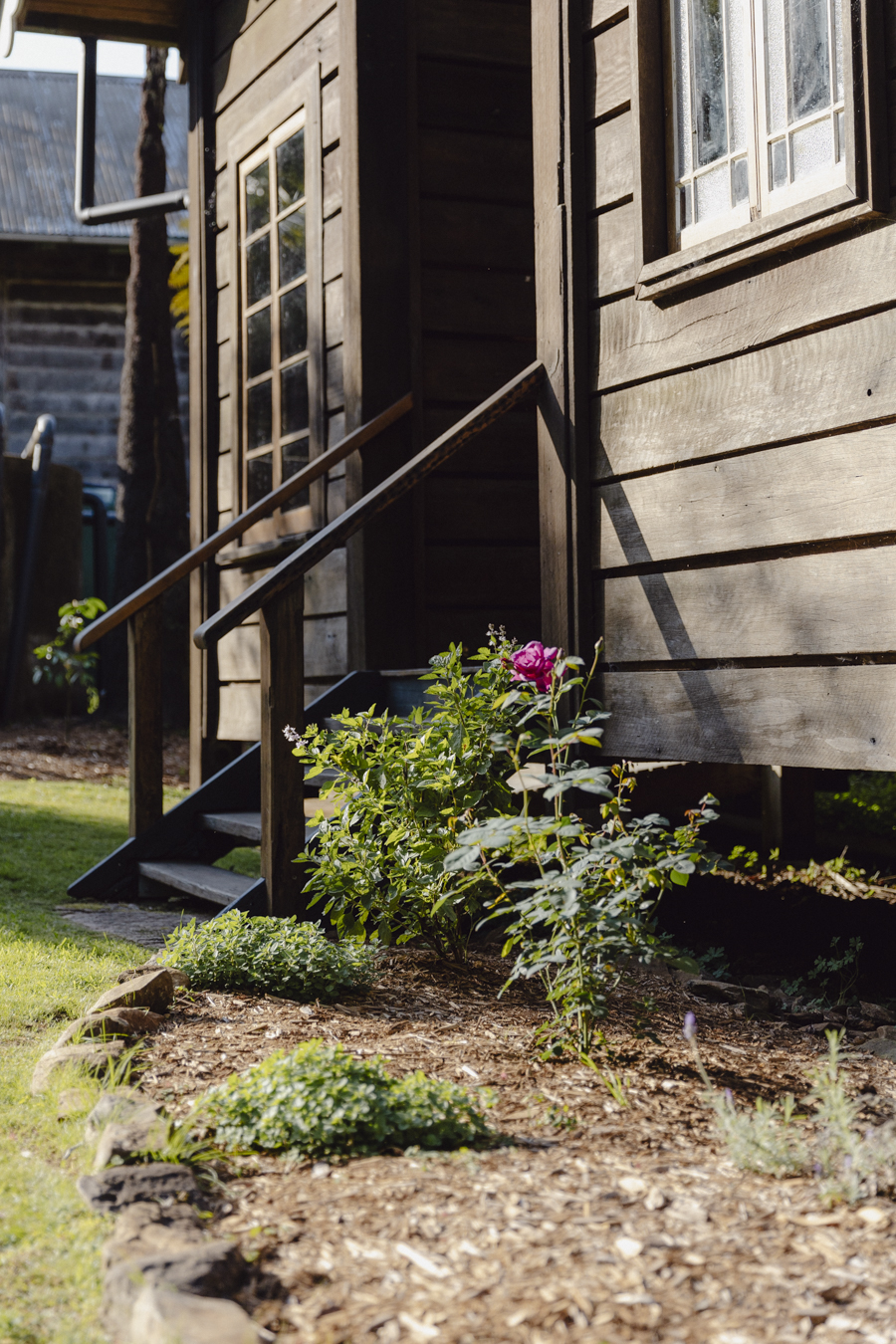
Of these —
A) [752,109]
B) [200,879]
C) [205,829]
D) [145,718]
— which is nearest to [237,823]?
[200,879]

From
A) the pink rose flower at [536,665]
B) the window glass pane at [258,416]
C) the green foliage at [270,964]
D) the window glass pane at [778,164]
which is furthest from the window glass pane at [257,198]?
the green foliage at [270,964]

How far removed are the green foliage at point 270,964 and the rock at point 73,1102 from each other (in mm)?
841

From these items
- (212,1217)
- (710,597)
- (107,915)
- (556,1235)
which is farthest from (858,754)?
(107,915)

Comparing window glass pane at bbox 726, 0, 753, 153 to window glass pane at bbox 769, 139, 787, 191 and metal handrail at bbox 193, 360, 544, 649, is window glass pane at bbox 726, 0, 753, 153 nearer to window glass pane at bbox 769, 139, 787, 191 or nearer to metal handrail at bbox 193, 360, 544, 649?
window glass pane at bbox 769, 139, 787, 191

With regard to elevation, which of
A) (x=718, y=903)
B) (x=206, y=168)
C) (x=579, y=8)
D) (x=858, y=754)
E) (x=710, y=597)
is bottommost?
(x=718, y=903)

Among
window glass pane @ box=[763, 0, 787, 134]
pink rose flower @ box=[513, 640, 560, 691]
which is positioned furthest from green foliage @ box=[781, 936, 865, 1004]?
window glass pane @ box=[763, 0, 787, 134]

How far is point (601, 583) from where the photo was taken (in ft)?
13.0

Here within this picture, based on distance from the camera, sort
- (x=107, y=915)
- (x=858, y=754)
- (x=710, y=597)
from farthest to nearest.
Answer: (x=107, y=915), (x=710, y=597), (x=858, y=754)

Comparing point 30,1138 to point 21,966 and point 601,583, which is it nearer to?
point 21,966

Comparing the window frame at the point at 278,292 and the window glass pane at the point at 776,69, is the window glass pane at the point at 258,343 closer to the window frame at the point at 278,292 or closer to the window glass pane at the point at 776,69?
the window frame at the point at 278,292

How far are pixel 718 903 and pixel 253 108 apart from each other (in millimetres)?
4388

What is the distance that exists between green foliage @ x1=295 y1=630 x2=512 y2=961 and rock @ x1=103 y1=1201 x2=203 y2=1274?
1500 millimetres

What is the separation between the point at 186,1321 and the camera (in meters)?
1.53

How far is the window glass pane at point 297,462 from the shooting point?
19.2 ft
